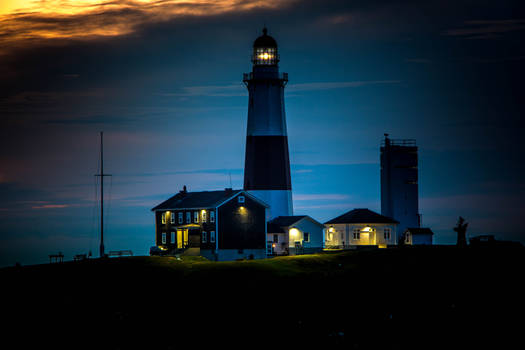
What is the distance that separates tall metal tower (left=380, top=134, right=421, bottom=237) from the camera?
321 feet

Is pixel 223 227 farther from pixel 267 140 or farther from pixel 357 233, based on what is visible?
pixel 357 233

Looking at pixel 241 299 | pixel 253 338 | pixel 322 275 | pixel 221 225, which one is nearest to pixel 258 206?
pixel 221 225

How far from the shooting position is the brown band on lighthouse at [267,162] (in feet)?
289

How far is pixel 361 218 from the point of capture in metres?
94.1

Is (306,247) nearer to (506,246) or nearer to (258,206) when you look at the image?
(258,206)

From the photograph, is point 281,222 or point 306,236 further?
point 306,236

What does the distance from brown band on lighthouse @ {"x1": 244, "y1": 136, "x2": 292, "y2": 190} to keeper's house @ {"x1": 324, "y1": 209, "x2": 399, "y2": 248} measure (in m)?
10.1

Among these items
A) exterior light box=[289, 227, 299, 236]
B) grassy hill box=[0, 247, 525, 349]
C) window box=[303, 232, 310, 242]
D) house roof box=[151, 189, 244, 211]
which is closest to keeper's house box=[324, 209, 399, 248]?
window box=[303, 232, 310, 242]

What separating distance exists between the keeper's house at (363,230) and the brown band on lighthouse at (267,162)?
396 inches

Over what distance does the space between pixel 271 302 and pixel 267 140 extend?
35181 mm

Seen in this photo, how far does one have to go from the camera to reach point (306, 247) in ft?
291

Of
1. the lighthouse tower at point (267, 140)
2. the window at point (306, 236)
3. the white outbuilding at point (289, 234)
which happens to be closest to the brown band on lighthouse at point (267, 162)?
the lighthouse tower at point (267, 140)

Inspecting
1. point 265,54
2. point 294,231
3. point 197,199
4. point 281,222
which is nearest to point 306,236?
point 294,231

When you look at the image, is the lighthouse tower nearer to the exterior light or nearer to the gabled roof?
the exterior light
